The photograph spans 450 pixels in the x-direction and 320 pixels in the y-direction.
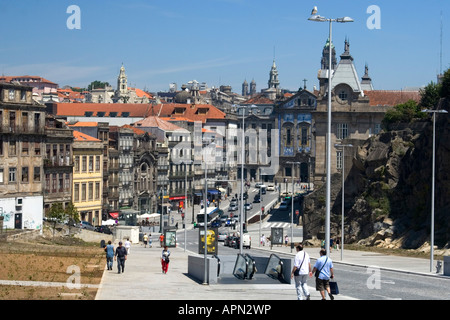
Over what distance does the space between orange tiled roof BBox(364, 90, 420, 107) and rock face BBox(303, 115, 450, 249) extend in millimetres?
31247

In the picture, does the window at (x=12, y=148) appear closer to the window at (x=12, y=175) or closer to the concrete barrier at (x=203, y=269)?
the window at (x=12, y=175)

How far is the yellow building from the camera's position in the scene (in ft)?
345

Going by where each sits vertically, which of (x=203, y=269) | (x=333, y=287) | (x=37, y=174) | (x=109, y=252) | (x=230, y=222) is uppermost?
(x=37, y=174)

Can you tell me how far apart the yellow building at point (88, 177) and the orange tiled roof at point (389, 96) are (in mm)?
35061

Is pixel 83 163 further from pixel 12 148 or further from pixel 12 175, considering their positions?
pixel 12 175

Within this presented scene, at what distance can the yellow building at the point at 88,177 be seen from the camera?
345ft

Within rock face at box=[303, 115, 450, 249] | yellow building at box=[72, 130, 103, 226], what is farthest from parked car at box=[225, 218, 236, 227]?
rock face at box=[303, 115, 450, 249]

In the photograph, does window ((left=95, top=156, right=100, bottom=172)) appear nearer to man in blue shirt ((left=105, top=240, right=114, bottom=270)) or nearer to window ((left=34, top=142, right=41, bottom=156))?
window ((left=34, top=142, right=41, bottom=156))

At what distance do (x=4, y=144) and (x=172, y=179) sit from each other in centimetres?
6306

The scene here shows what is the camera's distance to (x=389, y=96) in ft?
415

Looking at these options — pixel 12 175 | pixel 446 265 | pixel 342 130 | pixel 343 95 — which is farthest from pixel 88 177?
pixel 446 265

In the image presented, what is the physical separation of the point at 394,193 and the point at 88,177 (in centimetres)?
4014

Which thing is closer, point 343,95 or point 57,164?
point 57,164
